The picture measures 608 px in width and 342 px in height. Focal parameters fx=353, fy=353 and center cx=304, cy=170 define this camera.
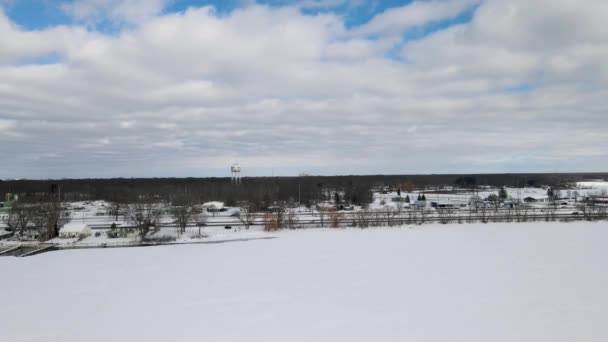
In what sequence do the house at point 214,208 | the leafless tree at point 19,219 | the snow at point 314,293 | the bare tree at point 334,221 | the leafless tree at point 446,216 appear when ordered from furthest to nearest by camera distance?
the house at point 214,208
the leafless tree at point 446,216
the bare tree at point 334,221
the leafless tree at point 19,219
the snow at point 314,293

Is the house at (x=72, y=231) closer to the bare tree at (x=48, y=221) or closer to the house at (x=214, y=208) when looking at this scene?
the bare tree at (x=48, y=221)

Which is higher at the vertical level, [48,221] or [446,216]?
[48,221]

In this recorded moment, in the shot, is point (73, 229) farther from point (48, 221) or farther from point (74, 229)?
point (48, 221)

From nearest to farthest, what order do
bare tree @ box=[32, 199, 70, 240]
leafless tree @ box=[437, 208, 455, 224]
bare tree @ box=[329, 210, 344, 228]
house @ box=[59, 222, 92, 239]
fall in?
house @ box=[59, 222, 92, 239] → bare tree @ box=[32, 199, 70, 240] → bare tree @ box=[329, 210, 344, 228] → leafless tree @ box=[437, 208, 455, 224]

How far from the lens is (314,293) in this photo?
15133 mm

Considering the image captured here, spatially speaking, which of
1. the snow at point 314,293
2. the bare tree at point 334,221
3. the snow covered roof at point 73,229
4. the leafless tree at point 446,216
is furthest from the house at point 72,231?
the leafless tree at point 446,216

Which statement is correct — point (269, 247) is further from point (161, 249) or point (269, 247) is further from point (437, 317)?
point (437, 317)

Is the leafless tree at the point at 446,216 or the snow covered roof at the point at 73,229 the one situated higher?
the snow covered roof at the point at 73,229

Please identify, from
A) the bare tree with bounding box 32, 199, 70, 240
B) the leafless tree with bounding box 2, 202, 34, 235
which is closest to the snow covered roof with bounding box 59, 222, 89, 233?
the bare tree with bounding box 32, 199, 70, 240

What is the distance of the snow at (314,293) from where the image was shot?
11.3m

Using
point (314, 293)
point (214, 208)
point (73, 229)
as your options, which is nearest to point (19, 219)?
point (73, 229)

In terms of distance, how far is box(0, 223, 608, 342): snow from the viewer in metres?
11.3

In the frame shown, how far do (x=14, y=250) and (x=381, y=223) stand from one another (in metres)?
33.8

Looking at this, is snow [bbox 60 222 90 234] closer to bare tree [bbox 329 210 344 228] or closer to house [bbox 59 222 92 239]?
house [bbox 59 222 92 239]
